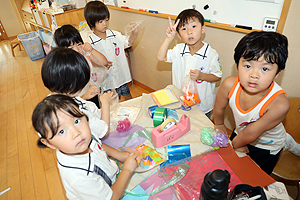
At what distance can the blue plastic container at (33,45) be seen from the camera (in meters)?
4.68

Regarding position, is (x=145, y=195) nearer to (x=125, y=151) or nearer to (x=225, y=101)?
(x=125, y=151)

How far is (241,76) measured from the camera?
3.07 feet

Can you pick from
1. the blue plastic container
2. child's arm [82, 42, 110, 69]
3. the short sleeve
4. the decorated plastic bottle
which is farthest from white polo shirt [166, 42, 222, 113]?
the blue plastic container

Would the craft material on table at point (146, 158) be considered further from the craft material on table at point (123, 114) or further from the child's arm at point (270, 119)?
the child's arm at point (270, 119)

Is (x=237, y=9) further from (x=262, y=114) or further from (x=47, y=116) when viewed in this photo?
(x=47, y=116)

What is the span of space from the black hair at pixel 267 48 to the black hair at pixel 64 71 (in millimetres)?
901

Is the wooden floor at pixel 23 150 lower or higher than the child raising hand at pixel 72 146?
lower

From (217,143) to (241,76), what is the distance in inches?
14.8

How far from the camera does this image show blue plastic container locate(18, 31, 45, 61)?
4.68 m

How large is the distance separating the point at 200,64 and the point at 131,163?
1010 mm

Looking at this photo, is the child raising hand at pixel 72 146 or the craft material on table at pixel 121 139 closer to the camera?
the child raising hand at pixel 72 146

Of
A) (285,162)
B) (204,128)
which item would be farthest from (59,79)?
(285,162)

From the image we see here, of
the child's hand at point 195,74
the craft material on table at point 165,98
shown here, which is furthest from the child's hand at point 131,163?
the child's hand at point 195,74

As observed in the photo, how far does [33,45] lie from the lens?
479cm
